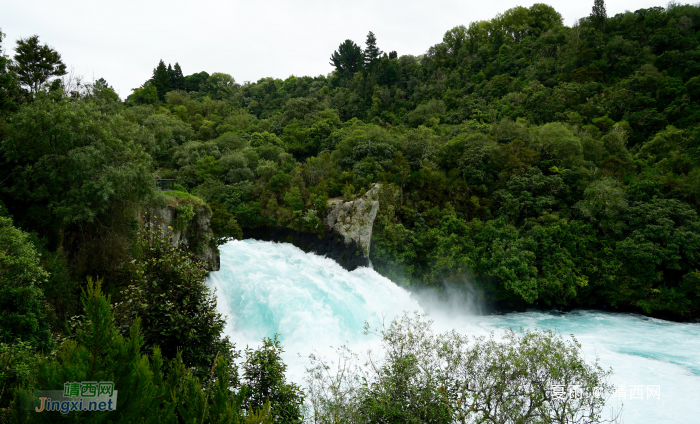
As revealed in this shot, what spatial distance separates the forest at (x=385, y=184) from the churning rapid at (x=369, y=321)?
1559 millimetres

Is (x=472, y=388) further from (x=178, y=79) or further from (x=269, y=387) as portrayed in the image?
(x=178, y=79)

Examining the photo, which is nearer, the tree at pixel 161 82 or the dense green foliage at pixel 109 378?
the dense green foliage at pixel 109 378

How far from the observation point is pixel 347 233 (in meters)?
22.3

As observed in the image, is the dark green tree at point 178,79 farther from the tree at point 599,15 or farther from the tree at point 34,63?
the tree at point 599,15

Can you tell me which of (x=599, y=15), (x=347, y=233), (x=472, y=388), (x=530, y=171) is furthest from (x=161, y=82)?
(x=599, y=15)

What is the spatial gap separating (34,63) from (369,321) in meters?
20.5

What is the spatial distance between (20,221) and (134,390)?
11.1m

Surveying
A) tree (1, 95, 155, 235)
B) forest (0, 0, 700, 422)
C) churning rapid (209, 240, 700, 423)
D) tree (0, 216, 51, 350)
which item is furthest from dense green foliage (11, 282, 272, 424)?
tree (1, 95, 155, 235)

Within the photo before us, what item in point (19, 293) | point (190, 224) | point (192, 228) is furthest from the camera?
point (192, 228)

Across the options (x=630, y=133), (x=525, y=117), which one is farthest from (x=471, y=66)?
(x=630, y=133)

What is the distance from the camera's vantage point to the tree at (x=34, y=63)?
610 inches

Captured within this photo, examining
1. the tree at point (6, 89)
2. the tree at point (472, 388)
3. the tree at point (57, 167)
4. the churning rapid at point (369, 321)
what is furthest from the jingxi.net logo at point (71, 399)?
the tree at point (6, 89)

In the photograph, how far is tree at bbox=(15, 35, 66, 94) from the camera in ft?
50.8

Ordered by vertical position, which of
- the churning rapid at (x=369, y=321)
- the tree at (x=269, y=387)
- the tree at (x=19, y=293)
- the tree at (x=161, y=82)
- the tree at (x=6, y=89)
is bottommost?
the churning rapid at (x=369, y=321)
